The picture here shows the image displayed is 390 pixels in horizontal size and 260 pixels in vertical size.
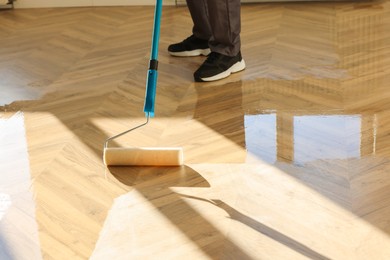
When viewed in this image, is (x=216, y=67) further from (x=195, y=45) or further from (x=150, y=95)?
(x=150, y=95)

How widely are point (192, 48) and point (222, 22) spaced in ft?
1.27

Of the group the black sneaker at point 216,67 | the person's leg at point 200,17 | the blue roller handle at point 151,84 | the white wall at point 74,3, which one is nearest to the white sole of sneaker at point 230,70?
the black sneaker at point 216,67

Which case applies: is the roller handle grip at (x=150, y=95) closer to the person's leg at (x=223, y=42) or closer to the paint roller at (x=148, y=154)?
the paint roller at (x=148, y=154)

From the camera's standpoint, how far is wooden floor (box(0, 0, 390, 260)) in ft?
5.47

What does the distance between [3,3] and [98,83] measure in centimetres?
152

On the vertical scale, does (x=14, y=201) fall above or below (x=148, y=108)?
below

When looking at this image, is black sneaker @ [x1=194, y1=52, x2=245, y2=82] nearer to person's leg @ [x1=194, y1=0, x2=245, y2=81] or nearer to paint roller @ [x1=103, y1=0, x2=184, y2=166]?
person's leg @ [x1=194, y1=0, x2=245, y2=81]

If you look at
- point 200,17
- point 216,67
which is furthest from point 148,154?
point 200,17

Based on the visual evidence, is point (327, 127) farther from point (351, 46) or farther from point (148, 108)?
point (351, 46)

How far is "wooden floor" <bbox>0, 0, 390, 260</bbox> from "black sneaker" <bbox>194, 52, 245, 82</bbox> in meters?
0.04

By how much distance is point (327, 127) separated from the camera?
7.35ft

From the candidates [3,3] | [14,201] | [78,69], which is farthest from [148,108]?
[3,3]

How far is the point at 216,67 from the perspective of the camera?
2.77 metres

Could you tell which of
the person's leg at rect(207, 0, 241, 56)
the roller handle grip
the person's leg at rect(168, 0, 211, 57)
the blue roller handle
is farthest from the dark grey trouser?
the roller handle grip
